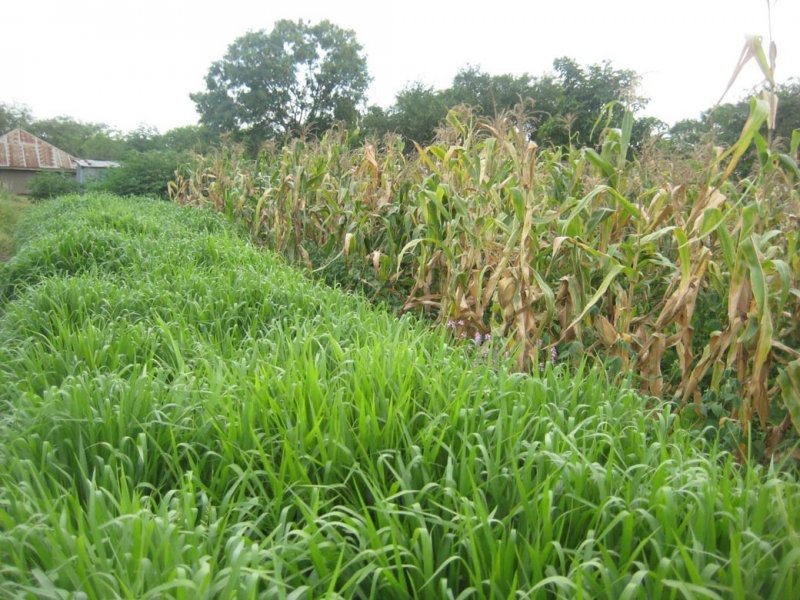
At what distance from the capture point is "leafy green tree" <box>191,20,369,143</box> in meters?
32.5

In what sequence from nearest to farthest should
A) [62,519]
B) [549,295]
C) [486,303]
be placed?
1. [62,519]
2. [549,295]
3. [486,303]

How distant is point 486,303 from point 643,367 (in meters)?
0.91

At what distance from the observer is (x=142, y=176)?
731 inches

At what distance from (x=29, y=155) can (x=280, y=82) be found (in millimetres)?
17595

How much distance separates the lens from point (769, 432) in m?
2.57

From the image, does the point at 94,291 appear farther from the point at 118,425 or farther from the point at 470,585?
the point at 470,585

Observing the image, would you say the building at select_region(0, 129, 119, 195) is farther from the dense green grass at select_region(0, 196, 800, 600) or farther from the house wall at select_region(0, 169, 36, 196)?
the dense green grass at select_region(0, 196, 800, 600)

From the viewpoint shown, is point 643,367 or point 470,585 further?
point 643,367

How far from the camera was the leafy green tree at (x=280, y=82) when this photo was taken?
32531mm

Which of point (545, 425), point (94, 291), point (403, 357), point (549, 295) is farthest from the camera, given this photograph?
point (94, 291)

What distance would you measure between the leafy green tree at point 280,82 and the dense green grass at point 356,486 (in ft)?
104

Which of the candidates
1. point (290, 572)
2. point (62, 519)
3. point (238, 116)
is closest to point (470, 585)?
point (290, 572)

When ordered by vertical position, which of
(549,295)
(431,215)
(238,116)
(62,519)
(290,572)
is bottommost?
(290,572)

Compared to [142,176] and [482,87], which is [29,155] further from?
[482,87]
